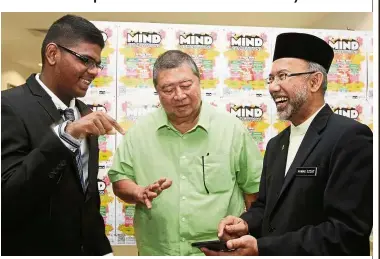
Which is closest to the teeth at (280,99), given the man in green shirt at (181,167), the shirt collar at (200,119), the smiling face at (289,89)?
the smiling face at (289,89)

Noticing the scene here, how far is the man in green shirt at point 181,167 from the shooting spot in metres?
2.08

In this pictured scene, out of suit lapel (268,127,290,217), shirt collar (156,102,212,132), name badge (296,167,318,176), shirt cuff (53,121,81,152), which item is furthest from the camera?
shirt collar (156,102,212,132)

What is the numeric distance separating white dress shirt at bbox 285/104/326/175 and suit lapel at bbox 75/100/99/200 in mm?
870

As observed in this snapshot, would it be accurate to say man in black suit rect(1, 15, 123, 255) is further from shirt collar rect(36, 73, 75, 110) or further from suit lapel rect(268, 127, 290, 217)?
suit lapel rect(268, 127, 290, 217)

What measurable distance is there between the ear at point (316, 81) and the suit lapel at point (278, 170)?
22cm

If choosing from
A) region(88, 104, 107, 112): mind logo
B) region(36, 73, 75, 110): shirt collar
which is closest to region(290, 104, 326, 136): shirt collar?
region(88, 104, 107, 112): mind logo

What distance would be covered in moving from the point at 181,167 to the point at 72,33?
78 centimetres

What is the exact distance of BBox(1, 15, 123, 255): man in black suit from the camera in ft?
5.95

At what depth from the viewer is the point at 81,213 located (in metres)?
2.00

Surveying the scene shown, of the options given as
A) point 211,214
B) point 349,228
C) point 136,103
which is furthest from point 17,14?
point 349,228

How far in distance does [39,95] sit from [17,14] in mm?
442

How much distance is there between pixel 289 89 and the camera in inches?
80.3

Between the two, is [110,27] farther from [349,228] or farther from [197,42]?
[349,228]

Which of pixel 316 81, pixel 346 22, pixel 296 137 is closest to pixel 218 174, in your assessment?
pixel 296 137
